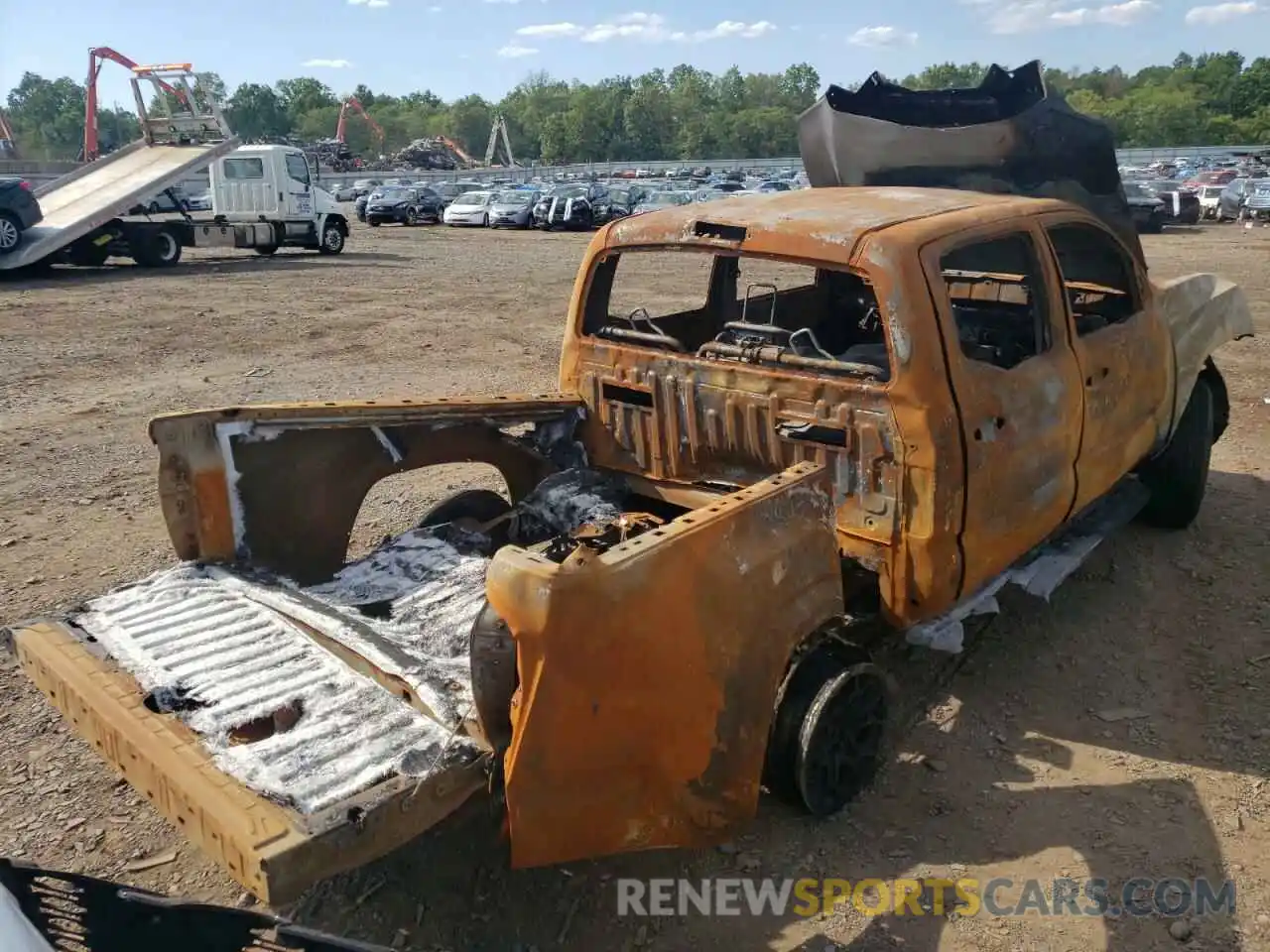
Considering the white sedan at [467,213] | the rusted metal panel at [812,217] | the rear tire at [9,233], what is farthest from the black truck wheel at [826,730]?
the white sedan at [467,213]

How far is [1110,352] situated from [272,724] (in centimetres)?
375

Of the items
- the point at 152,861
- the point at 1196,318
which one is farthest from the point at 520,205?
the point at 152,861

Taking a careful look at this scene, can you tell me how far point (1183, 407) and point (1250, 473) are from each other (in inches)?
72.6

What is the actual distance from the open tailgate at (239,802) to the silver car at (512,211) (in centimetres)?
2908

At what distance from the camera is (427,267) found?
20016mm

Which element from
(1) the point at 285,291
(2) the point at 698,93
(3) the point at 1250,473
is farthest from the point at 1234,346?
(2) the point at 698,93

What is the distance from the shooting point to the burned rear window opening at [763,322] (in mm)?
3842

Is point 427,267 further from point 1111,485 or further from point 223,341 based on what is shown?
point 1111,485

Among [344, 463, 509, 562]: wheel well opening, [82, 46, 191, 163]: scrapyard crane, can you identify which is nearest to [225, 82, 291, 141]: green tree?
[82, 46, 191, 163]: scrapyard crane

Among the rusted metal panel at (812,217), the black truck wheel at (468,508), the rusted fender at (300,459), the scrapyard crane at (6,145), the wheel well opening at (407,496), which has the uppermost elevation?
the scrapyard crane at (6,145)

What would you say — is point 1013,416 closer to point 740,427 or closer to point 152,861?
point 740,427

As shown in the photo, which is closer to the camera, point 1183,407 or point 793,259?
point 793,259

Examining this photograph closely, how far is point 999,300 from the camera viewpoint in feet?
17.8

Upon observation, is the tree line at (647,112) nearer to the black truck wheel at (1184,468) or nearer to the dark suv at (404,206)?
the dark suv at (404,206)
